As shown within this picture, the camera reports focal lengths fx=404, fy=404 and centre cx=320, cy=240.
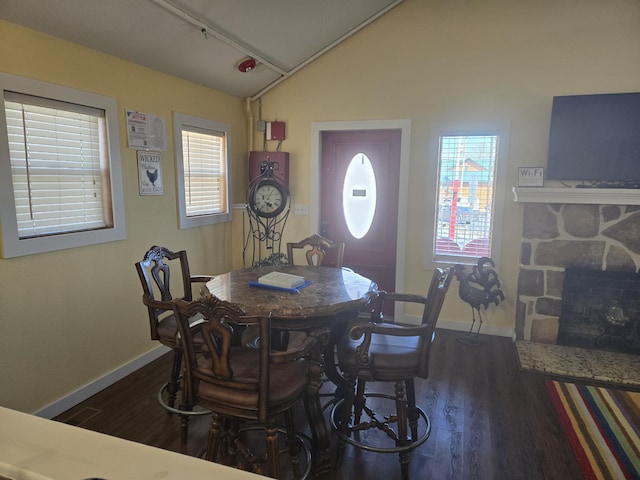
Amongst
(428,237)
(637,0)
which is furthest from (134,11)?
(637,0)

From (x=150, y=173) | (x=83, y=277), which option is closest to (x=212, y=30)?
(x=150, y=173)

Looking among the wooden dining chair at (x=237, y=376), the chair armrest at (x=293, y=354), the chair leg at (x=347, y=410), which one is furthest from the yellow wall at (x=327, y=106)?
the chair leg at (x=347, y=410)

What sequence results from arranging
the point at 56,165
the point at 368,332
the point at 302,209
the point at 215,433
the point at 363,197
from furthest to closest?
the point at 302,209, the point at 363,197, the point at 56,165, the point at 368,332, the point at 215,433

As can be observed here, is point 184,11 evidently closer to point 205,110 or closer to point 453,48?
point 205,110

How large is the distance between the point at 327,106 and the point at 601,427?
341cm

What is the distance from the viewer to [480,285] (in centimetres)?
367

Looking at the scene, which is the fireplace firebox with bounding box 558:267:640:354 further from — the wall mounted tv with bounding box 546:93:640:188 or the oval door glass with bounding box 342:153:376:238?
the oval door glass with bounding box 342:153:376:238

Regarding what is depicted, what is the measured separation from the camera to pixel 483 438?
2.35 metres

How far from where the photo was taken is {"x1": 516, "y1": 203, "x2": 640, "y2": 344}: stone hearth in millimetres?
3379

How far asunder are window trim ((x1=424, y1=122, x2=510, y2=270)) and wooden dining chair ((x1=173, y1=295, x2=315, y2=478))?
2.43 m

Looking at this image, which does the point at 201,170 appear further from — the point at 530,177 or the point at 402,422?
the point at 530,177

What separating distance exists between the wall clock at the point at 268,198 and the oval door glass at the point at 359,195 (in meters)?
0.67

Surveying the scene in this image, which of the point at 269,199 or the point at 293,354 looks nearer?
the point at 293,354

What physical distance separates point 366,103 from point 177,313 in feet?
9.95
